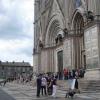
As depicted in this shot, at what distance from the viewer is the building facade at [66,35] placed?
3034 cm

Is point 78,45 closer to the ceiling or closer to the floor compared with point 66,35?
closer to the floor

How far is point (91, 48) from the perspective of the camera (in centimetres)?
3039

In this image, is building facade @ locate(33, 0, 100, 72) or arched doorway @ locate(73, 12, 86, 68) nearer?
building facade @ locate(33, 0, 100, 72)

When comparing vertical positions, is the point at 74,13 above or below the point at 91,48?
above

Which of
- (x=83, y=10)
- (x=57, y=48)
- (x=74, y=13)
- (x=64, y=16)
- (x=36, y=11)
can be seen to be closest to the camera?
(x=83, y=10)

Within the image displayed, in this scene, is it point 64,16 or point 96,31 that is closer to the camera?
point 96,31

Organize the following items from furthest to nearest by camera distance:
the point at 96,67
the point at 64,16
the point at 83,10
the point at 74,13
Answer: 1. the point at 64,16
2. the point at 74,13
3. the point at 83,10
4. the point at 96,67

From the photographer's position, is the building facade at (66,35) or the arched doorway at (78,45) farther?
the arched doorway at (78,45)

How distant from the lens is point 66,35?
3831 cm

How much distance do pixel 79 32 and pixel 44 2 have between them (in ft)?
54.3

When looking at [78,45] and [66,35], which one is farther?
[66,35]

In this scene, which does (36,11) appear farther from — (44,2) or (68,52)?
(68,52)

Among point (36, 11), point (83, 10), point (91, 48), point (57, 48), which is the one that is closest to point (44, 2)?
point (36, 11)

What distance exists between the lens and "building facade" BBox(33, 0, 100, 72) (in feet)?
99.6
